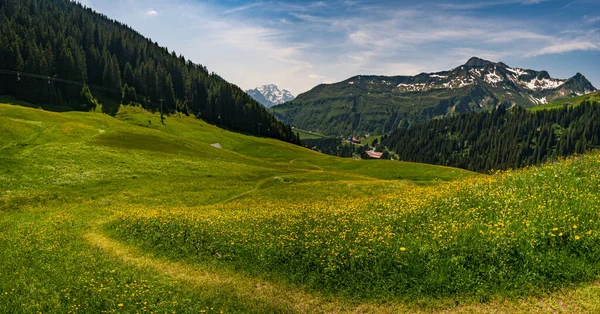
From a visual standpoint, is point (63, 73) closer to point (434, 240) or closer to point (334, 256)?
point (334, 256)

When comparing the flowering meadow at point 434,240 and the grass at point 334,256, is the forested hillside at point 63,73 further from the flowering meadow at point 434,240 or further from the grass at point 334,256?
the flowering meadow at point 434,240

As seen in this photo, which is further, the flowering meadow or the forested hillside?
the forested hillside

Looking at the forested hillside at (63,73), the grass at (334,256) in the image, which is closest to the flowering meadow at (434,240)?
the grass at (334,256)

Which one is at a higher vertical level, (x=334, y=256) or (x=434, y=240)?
(x=434, y=240)

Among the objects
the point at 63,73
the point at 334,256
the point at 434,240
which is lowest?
the point at 334,256

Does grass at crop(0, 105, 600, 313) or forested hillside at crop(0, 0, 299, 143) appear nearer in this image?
grass at crop(0, 105, 600, 313)

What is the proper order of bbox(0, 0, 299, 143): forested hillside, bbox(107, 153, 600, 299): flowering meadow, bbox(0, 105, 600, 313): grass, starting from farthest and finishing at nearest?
1. bbox(0, 0, 299, 143): forested hillside
2. bbox(107, 153, 600, 299): flowering meadow
3. bbox(0, 105, 600, 313): grass

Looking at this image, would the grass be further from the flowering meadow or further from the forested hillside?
the forested hillside

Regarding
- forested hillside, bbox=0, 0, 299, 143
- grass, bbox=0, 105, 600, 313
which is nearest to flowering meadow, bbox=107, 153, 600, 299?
grass, bbox=0, 105, 600, 313

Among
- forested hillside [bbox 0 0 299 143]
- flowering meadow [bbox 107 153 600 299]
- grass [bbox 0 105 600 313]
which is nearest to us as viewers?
grass [bbox 0 105 600 313]

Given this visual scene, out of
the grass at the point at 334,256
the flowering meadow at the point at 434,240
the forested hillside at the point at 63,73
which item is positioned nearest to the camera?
the grass at the point at 334,256

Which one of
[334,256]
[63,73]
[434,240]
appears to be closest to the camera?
[434,240]

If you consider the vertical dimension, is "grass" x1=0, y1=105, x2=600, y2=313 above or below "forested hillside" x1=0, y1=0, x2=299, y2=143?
below

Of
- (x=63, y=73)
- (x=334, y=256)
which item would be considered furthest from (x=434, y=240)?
(x=63, y=73)
